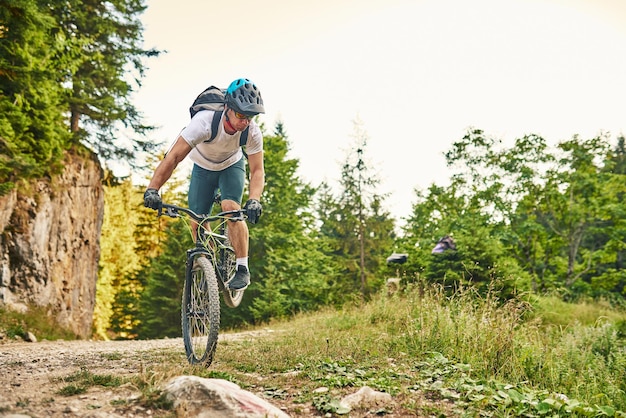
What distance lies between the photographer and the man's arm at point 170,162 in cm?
414

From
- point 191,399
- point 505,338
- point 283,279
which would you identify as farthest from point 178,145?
point 283,279

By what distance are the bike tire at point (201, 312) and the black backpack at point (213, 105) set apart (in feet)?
3.97

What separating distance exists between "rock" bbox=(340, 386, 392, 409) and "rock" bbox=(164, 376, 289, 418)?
64 centimetres

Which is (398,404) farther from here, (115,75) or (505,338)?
(115,75)

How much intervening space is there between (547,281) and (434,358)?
19.5 m

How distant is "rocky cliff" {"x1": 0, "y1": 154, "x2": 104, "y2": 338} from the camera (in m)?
11.5

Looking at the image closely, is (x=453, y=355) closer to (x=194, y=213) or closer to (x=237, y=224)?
(x=237, y=224)

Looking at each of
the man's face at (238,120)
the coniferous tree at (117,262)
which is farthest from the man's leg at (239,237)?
the coniferous tree at (117,262)

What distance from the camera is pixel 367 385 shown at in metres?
3.80

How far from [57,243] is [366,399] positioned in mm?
13276

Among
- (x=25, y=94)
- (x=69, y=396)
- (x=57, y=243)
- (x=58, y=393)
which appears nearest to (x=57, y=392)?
(x=58, y=393)

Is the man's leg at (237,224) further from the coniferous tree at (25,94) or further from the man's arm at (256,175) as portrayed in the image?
the coniferous tree at (25,94)

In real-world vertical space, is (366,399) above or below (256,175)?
below

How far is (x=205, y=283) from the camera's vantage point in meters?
4.32
